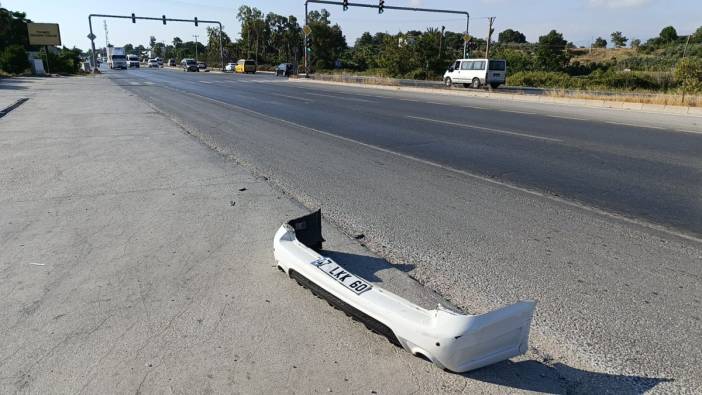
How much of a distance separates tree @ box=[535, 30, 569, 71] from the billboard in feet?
205

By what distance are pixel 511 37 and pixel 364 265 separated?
147289mm

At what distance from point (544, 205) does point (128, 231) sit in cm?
466

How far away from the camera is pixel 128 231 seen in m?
4.82

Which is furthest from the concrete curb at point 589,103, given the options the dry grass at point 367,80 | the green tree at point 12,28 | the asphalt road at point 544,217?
the green tree at point 12,28

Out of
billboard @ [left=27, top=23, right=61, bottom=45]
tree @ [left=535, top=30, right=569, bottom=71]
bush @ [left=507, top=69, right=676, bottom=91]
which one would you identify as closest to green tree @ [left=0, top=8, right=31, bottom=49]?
billboard @ [left=27, top=23, right=61, bottom=45]

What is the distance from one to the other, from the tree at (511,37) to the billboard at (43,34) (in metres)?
108

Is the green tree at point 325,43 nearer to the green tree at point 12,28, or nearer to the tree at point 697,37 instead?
the green tree at point 12,28

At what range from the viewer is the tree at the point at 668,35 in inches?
3347

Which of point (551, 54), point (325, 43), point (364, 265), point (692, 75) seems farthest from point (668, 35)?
point (364, 265)

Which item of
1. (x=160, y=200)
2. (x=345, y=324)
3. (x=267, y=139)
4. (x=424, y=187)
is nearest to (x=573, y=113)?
(x=267, y=139)

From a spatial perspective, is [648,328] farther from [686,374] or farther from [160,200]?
[160,200]

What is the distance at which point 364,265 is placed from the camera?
4047 mm

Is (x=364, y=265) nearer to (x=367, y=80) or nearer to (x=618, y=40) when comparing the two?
(x=367, y=80)

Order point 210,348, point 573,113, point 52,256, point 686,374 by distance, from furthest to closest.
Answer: point 573,113, point 52,256, point 210,348, point 686,374
